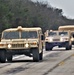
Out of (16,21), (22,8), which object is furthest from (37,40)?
(22,8)

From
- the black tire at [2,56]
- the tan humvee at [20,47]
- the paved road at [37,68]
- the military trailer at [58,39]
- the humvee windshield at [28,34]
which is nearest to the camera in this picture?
the paved road at [37,68]

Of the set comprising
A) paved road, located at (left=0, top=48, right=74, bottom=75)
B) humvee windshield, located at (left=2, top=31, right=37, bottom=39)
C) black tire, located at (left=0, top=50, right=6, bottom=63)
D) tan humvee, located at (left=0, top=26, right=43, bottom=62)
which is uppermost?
humvee windshield, located at (left=2, top=31, right=37, bottom=39)

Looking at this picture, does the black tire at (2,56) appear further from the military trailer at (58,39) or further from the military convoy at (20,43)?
the military trailer at (58,39)

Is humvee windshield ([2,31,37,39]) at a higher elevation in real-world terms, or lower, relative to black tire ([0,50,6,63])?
higher

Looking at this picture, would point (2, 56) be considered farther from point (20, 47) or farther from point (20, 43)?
point (20, 43)

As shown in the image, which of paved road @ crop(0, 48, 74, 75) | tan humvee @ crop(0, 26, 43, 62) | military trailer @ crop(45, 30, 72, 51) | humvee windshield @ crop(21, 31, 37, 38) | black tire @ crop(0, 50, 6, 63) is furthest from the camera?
military trailer @ crop(45, 30, 72, 51)

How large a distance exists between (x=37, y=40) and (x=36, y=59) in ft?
3.58

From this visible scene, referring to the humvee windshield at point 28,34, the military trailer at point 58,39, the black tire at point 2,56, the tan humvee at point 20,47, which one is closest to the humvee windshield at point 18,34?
the humvee windshield at point 28,34

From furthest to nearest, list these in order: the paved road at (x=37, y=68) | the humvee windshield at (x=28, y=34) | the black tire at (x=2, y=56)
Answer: the humvee windshield at (x=28, y=34) < the black tire at (x=2, y=56) < the paved road at (x=37, y=68)

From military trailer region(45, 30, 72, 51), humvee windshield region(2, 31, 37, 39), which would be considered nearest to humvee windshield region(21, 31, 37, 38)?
humvee windshield region(2, 31, 37, 39)

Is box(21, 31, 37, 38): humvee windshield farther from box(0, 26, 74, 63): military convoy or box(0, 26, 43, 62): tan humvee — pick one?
box(0, 26, 43, 62): tan humvee

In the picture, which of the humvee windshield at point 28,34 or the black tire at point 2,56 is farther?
the humvee windshield at point 28,34

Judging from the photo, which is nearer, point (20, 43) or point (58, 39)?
point (20, 43)

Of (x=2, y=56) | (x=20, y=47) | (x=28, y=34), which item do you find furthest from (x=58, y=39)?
(x=2, y=56)
